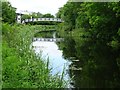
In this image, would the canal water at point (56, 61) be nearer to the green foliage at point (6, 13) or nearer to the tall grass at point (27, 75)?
the tall grass at point (27, 75)

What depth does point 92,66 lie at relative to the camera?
794 inches

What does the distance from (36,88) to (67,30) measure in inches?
2275

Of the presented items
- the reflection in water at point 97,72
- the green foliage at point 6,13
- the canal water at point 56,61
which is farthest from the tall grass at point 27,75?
the green foliage at point 6,13

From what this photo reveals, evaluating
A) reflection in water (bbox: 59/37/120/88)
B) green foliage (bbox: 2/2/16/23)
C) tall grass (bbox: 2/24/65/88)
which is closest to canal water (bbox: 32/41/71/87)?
tall grass (bbox: 2/24/65/88)

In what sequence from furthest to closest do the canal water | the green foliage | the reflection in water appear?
the green foliage → the reflection in water → the canal water

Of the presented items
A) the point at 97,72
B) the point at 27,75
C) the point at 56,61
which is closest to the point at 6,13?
the point at 56,61

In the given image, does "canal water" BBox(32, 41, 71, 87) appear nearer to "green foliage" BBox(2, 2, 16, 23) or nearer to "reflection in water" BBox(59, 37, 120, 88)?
"reflection in water" BBox(59, 37, 120, 88)

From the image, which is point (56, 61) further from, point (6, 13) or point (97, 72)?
point (6, 13)

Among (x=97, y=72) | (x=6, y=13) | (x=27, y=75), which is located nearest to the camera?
(x=27, y=75)

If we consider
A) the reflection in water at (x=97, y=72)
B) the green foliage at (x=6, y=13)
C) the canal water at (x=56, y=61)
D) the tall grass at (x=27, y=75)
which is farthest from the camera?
the green foliage at (x=6, y=13)

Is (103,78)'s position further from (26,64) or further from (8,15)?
(8,15)

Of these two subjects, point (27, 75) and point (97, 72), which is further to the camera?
point (97, 72)

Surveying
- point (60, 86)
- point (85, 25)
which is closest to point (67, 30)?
point (85, 25)

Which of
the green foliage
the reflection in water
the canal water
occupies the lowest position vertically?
the reflection in water
